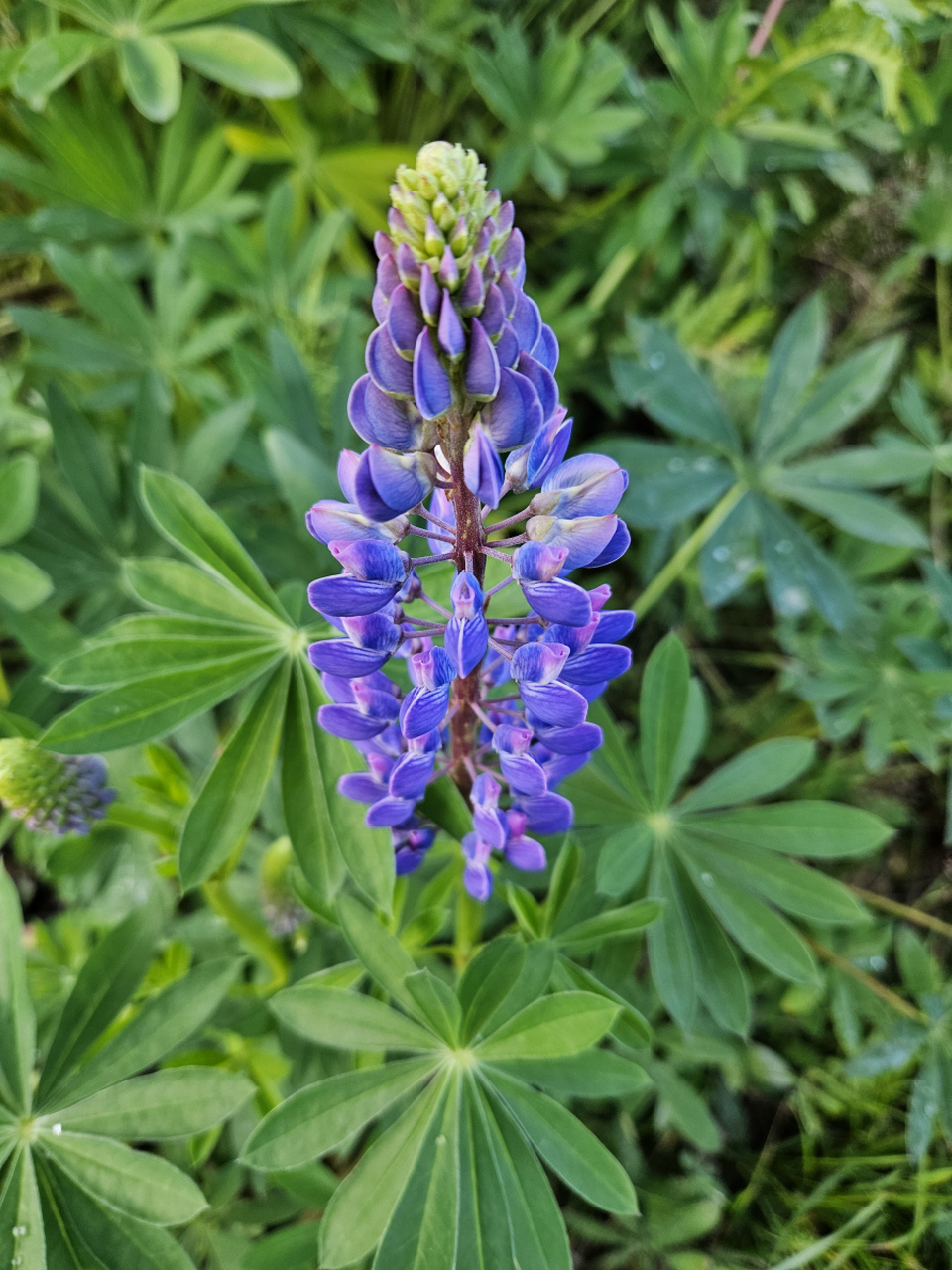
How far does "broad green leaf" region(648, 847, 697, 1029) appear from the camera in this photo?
1488 millimetres

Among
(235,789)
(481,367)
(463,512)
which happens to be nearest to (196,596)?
→ (235,789)

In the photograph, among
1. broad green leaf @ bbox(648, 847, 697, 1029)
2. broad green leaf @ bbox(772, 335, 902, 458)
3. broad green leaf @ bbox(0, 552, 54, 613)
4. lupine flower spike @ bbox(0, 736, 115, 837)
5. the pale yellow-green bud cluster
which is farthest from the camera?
broad green leaf @ bbox(772, 335, 902, 458)

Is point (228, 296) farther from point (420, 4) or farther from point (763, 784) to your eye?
point (763, 784)

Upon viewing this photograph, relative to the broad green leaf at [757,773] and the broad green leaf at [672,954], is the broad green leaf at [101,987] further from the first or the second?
the broad green leaf at [757,773]

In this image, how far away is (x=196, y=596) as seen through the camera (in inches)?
55.5

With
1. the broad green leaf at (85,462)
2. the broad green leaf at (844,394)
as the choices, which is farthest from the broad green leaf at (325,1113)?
the broad green leaf at (844,394)

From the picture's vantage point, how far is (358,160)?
2.58m

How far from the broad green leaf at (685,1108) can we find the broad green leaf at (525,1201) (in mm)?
765

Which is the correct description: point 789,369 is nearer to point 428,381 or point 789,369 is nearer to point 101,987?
point 428,381

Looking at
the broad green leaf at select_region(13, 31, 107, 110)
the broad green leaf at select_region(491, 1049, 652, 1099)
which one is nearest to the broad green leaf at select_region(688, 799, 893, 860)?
the broad green leaf at select_region(491, 1049, 652, 1099)

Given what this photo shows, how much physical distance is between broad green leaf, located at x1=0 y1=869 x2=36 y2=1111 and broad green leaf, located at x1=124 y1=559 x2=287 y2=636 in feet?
1.58

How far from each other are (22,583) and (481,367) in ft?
3.76

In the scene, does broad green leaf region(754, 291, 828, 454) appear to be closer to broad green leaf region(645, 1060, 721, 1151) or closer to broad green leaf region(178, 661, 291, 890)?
broad green leaf region(178, 661, 291, 890)

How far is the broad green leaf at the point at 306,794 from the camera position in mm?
1309
